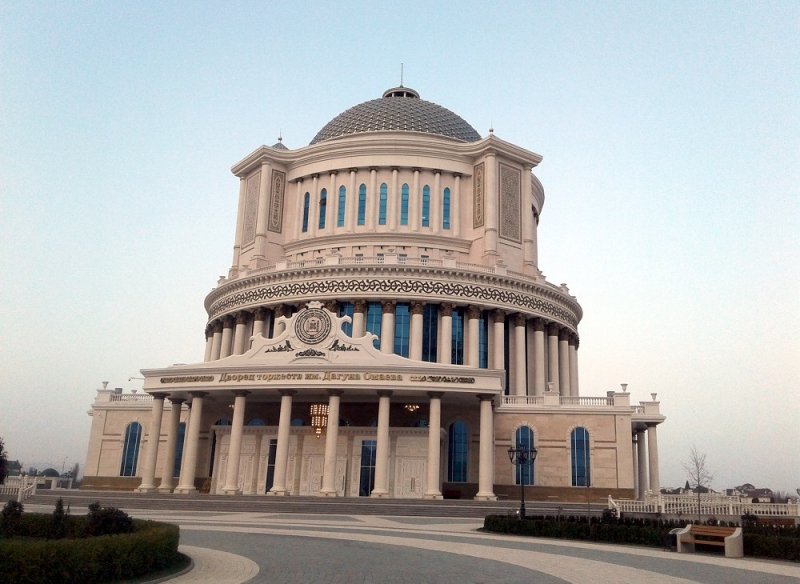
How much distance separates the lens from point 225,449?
46875 millimetres

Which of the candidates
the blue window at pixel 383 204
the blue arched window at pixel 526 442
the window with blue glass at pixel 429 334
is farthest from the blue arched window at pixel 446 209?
the blue arched window at pixel 526 442

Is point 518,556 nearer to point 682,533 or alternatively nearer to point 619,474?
point 682,533

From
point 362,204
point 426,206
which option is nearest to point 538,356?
point 426,206

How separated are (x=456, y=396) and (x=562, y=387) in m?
21.6

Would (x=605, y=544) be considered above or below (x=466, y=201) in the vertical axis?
below

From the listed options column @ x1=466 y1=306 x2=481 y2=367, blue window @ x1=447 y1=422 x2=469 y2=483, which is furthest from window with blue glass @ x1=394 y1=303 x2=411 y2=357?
blue window @ x1=447 y1=422 x2=469 y2=483

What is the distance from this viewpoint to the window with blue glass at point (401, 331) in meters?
56.3

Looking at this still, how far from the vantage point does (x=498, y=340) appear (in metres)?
56.9

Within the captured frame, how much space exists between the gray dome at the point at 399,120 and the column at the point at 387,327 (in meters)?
18.1

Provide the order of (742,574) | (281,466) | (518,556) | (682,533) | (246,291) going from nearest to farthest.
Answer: (742,574) → (518,556) → (682,533) → (281,466) → (246,291)

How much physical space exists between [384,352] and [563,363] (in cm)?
1741

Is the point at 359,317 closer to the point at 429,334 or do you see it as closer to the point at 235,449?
the point at 429,334

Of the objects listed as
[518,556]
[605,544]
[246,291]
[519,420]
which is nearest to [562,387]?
[519,420]

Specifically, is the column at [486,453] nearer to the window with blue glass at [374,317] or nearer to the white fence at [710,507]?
the white fence at [710,507]
